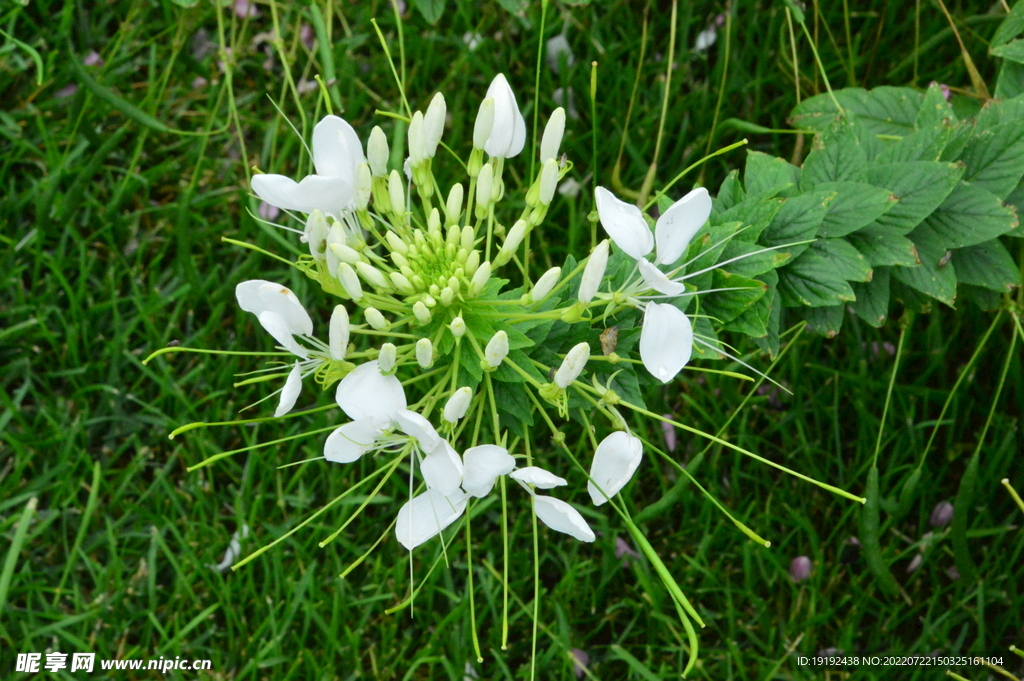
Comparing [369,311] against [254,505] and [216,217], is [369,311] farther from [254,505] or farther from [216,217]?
[216,217]

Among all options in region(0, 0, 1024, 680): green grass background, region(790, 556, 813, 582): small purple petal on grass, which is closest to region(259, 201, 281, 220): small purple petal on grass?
region(0, 0, 1024, 680): green grass background

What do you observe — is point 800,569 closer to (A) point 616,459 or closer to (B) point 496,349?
(A) point 616,459

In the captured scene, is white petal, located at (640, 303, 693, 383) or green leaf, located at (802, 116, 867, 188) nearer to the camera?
white petal, located at (640, 303, 693, 383)

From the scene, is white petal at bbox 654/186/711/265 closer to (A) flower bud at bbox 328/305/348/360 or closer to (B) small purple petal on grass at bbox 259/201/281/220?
(A) flower bud at bbox 328/305/348/360

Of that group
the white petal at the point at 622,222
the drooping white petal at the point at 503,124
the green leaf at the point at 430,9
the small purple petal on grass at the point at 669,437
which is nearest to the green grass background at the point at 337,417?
the small purple petal on grass at the point at 669,437

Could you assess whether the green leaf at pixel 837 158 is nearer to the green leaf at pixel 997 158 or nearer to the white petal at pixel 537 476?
the green leaf at pixel 997 158

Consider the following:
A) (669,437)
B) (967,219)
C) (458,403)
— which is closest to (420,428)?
(458,403)
